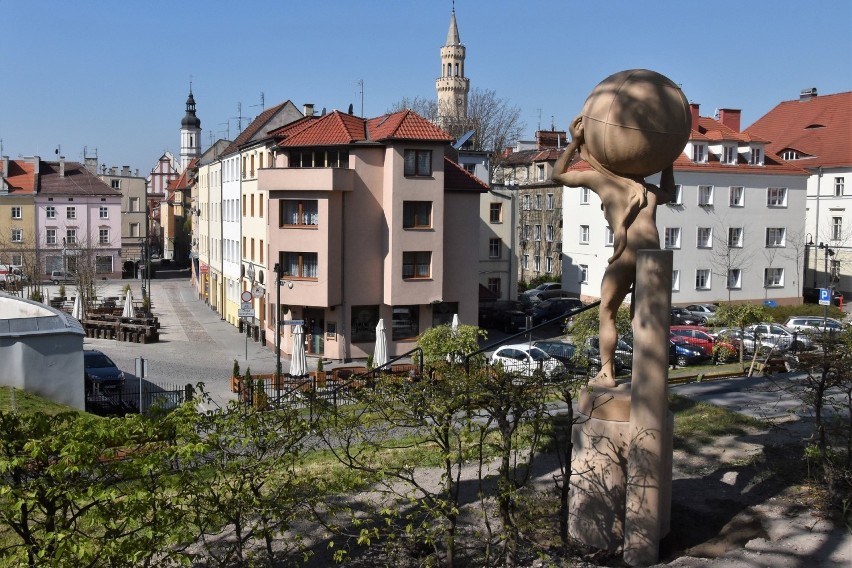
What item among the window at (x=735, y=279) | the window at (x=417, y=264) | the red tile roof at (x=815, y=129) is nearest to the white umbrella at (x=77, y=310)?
the window at (x=417, y=264)

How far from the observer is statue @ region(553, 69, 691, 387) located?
9594 millimetres

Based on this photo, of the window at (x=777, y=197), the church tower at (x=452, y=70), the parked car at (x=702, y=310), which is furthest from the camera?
the church tower at (x=452, y=70)

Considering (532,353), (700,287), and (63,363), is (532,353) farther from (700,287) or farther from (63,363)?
(700,287)

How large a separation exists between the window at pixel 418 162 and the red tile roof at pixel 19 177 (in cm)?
4422

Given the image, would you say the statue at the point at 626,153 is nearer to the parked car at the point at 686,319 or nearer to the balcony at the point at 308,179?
the balcony at the point at 308,179

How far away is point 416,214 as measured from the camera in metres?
33.4

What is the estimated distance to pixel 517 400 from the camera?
8.63m

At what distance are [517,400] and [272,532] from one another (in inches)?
104

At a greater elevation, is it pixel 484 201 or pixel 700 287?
pixel 484 201

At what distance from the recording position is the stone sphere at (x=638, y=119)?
957 centimetres

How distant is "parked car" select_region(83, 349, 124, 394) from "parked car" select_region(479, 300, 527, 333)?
1899cm

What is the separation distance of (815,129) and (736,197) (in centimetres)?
1494

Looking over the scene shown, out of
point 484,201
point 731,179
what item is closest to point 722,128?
point 731,179

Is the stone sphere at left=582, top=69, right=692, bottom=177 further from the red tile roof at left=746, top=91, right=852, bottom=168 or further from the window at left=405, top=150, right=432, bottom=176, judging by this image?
the red tile roof at left=746, top=91, right=852, bottom=168
